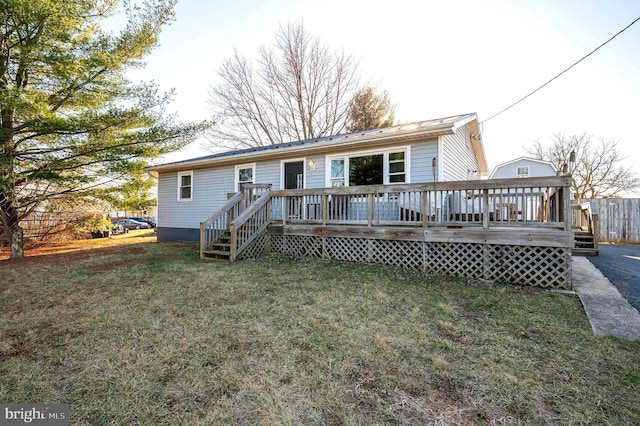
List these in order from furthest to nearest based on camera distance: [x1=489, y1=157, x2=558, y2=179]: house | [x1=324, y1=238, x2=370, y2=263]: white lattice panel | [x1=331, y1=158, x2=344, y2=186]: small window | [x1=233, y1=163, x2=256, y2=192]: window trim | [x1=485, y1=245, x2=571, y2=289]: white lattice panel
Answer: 1. [x1=489, y1=157, x2=558, y2=179]: house
2. [x1=233, y1=163, x2=256, y2=192]: window trim
3. [x1=331, y1=158, x2=344, y2=186]: small window
4. [x1=324, y1=238, x2=370, y2=263]: white lattice panel
5. [x1=485, y1=245, x2=571, y2=289]: white lattice panel

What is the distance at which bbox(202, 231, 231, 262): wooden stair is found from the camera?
693cm

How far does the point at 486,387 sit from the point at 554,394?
44cm

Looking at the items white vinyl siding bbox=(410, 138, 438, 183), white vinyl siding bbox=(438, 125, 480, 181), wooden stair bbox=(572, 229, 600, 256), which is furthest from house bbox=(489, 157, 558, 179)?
white vinyl siding bbox=(410, 138, 438, 183)

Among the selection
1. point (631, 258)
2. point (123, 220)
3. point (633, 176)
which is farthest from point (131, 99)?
point (633, 176)

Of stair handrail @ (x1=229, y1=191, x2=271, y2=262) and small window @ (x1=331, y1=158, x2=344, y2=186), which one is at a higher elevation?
small window @ (x1=331, y1=158, x2=344, y2=186)

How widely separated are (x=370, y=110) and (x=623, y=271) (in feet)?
53.0

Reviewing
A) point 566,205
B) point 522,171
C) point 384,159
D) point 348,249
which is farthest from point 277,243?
point 522,171

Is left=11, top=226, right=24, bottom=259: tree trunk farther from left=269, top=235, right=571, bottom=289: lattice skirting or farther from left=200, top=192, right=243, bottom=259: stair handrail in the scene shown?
left=269, top=235, right=571, bottom=289: lattice skirting

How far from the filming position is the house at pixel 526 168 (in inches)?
751

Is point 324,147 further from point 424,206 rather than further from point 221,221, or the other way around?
point 424,206

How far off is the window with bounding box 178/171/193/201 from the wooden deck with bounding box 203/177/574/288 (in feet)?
18.6

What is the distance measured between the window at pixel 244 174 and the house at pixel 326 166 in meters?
0.02

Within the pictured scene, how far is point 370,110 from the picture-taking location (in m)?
19.5

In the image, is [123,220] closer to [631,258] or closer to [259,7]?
[259,7]
